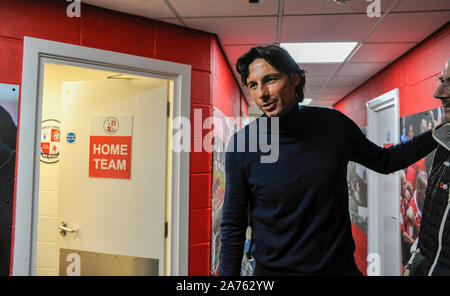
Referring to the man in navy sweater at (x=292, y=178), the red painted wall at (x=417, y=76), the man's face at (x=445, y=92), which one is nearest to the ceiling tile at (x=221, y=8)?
the man in navy sweater at (x=292, y=178)

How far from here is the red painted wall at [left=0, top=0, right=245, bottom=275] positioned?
4.66ft

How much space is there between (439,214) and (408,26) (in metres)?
1.31

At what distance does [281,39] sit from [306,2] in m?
0.47

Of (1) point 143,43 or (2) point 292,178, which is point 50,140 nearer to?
(1) point 143,43

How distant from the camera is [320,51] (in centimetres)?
227

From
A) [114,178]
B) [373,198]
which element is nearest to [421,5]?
[373,198]

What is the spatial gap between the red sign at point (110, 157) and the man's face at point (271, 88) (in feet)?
3.87

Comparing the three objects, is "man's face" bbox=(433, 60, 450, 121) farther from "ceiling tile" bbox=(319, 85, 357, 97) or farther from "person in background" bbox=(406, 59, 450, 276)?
"ceiling tile" bbox=(319, 85, 357, 97)

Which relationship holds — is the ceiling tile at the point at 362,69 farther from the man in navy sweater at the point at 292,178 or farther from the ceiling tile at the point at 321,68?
the man in navy sweater at the point at 292,178

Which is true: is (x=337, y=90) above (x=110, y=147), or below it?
above

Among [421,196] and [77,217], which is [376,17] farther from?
[77,217]

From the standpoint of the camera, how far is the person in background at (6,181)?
138 centimetres

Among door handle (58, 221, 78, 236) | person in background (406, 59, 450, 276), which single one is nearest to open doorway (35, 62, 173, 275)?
door handle (58, 221, 78, 236)

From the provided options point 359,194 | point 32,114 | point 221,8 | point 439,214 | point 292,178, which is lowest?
point 359,194
